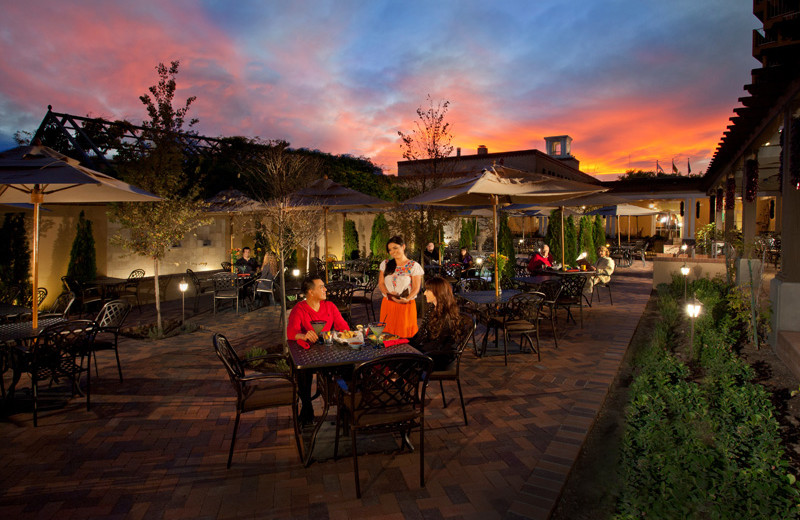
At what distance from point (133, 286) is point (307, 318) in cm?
758

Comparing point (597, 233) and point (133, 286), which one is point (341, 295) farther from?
point (597, 233)

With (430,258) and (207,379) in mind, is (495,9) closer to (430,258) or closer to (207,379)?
(430,258)

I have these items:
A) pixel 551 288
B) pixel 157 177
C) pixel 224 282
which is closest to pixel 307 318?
pixel 551 288

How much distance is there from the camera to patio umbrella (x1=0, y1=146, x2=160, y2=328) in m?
4.33

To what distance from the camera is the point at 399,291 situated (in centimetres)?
451

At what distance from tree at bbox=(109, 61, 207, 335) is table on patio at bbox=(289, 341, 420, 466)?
4.60m

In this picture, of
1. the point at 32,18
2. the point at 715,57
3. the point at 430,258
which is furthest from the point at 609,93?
the point at 32,18

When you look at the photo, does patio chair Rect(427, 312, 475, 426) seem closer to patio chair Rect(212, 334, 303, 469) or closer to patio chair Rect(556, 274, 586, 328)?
patio chair Rect(212, 334, 303, 469)

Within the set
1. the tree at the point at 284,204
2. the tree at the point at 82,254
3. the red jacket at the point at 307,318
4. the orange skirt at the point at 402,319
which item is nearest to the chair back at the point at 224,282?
the tree at the point at 284,204

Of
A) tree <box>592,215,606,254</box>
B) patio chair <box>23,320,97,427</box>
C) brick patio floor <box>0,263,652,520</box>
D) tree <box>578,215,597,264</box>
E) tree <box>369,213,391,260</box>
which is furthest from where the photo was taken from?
tree <box>592,215,606,254</box>

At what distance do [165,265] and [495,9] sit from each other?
9.95 m

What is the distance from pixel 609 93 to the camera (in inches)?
567

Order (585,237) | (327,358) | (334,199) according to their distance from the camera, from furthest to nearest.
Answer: (585,237)
(334,199)
(327,358)

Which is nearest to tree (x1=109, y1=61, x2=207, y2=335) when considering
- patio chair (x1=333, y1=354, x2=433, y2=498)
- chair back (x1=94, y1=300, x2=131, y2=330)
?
chair back (x1=94, y1=300, x2=131, y2=330)
